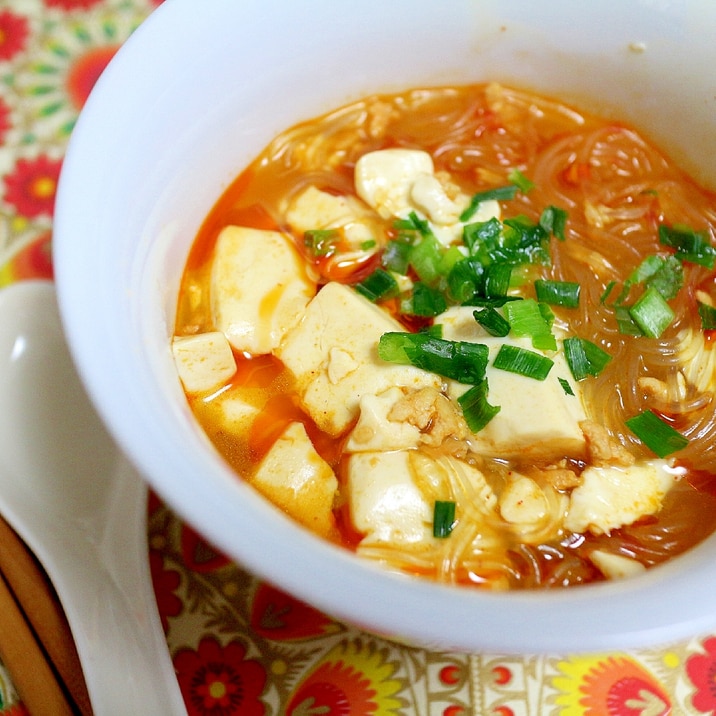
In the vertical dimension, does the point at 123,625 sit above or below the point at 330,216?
below

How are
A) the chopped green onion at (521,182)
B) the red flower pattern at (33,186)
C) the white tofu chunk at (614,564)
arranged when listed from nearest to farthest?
the white tofu chunk at (614,564)
the chopped green onion at (521,182)
the red flower pattern at (33,186)

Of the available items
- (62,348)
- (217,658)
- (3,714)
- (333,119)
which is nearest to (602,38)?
(333,119)

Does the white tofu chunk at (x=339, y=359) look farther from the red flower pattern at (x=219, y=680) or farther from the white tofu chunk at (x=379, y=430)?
the red flower pattern at (x=219, y=680)

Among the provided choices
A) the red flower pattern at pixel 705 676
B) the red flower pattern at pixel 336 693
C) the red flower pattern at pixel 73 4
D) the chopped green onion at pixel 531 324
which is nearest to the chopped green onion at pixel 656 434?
the chopped green onion at pixel 531 324

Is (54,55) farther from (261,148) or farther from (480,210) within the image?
(480,210)

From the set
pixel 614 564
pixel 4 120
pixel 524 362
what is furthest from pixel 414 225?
pixel 4 120

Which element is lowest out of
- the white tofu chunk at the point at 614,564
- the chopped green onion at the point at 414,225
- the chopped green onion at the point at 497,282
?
the white tofu chunk at the point at 614,564

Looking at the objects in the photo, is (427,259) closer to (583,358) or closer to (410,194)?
(410,194)

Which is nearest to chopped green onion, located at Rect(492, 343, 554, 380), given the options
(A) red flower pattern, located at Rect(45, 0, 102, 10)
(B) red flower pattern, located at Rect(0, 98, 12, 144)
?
(B) red flower pattern, located at Rect(0, 98, 12, 144)
